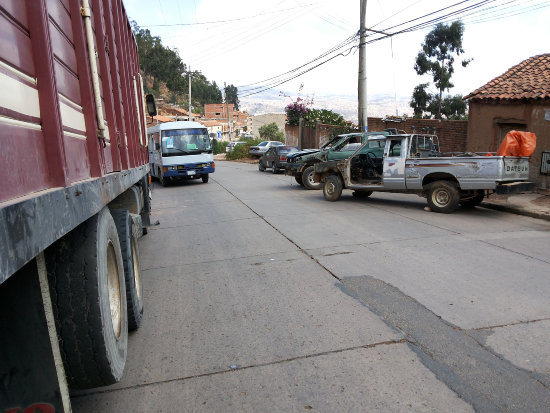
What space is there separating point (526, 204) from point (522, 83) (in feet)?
19.7

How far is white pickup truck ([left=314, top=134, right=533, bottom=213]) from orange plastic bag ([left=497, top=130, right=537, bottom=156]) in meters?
0.17

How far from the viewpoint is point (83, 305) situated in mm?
2221

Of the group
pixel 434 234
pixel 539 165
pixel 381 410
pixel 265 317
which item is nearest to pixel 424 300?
pixel 265 317

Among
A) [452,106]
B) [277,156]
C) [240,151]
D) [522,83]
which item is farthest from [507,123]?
[240,151]

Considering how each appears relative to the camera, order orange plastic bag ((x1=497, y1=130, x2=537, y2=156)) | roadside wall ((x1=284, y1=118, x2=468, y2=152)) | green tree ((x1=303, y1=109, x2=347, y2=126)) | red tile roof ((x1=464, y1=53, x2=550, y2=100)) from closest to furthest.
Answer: orange plastic bag ((x1=497, y1=130, x2=537, y2=156)) → red tile roof ((x1=464, y1=53, x2=550, y2=100)) → roadside wall ((x1=284, y1=118, x2=468, y2=152)) → green tree ((x1=303, y1=109, x2=347, y2=126))

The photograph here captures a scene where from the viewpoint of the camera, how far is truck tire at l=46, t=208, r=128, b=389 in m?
2.19

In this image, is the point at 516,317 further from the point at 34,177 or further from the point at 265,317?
the point at 34,177

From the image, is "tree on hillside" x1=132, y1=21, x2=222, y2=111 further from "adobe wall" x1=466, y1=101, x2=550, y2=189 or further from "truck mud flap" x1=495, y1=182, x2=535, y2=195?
"truck mud flap" x1=495, y1=182, x2=535, y2=195

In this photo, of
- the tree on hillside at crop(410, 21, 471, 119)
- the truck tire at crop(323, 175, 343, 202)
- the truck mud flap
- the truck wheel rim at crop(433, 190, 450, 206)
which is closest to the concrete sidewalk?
the truck mud flap

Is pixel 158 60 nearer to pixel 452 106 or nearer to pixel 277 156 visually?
pixel 452 106

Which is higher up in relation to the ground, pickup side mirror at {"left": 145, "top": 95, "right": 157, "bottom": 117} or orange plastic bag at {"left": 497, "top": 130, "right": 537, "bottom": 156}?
pickup side mirror at {"left": 145, "top": 95, "right": 157, "bottom": 117}

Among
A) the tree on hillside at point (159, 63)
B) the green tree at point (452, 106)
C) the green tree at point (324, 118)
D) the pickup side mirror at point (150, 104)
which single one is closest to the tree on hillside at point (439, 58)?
the green tree at point (452, 106)

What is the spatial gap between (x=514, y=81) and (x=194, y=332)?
1540 centimetres

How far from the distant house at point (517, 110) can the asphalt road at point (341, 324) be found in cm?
630
